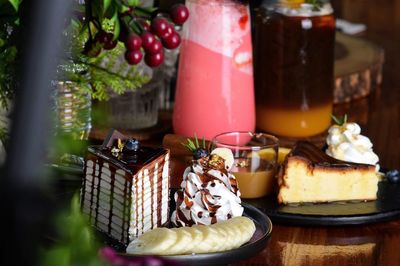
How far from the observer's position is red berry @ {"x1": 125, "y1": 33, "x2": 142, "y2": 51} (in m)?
0.94

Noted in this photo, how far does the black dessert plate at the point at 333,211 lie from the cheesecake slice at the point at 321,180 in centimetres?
1

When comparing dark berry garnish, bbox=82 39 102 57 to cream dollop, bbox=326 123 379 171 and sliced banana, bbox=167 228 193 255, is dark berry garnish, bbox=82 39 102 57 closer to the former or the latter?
sliced banana, bbox=167 228 193 255

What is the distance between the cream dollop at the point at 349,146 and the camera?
52.8 inches

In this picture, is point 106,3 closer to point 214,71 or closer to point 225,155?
point 225,155

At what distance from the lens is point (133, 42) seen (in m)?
0.94

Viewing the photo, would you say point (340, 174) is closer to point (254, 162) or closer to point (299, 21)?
point (254, 162)

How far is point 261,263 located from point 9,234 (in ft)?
2.95

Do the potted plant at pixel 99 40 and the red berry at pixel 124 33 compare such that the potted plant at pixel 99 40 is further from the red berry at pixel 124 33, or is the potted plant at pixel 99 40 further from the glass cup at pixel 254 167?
the glass cup at pixel 254 167

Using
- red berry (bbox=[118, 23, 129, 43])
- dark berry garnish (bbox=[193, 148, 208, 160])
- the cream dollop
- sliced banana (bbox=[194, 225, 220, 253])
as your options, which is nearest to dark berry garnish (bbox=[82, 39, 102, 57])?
red berry (bbox=[118, 23, 129, 43])

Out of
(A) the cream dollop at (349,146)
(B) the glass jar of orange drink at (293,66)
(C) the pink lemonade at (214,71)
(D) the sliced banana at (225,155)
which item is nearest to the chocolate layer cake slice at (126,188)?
(D) the sliced banana at (225,155)

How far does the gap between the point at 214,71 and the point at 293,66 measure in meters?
0.22

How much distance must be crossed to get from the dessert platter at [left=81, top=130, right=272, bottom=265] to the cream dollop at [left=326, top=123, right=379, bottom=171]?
0.95 ft

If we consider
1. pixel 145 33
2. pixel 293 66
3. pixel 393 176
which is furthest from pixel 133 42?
pixel 293 66

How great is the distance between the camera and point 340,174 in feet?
4.17
